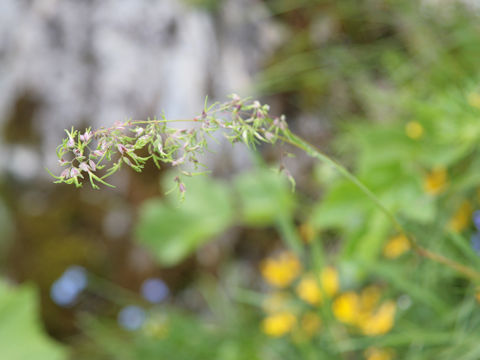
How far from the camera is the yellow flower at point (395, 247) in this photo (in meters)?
1.58

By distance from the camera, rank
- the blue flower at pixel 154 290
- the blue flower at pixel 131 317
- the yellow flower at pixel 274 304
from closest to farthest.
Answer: the yellow flower at pixel 274 304 → the blue flower at pixel 131 317 → the blue flower at pixel 154 290

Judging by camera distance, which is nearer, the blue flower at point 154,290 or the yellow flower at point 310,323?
the yellow flower at point 310,323

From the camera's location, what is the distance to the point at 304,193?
2324 mm

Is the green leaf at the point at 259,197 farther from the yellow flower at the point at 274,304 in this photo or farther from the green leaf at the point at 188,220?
the yellow flower at the point at 274,304

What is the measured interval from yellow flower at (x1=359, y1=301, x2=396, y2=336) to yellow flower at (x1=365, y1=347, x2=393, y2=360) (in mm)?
50

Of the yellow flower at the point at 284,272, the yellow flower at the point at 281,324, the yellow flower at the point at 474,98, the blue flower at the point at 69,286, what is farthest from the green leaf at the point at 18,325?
the yellow flower at the point at 474,98

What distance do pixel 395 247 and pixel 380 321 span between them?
0.24 m

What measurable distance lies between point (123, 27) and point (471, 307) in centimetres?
186

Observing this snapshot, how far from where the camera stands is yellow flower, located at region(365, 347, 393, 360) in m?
1.50

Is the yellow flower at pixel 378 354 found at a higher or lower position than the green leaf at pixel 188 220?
lower

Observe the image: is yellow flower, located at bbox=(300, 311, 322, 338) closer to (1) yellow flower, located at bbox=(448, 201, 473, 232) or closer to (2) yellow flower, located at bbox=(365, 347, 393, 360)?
(2) yellow flower, located at bbox=(365, 347, 393, 360)

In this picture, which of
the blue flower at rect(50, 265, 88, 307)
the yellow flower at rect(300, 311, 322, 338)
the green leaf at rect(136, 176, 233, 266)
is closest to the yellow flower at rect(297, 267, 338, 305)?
the yellow flower at rect(300, 311, 322, 338)

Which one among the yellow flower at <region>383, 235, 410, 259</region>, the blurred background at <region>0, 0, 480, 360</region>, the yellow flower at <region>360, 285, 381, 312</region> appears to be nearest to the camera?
the yellow flower at <region>383, 235, 410, 259</region>

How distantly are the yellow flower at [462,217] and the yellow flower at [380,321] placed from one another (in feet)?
1.00
